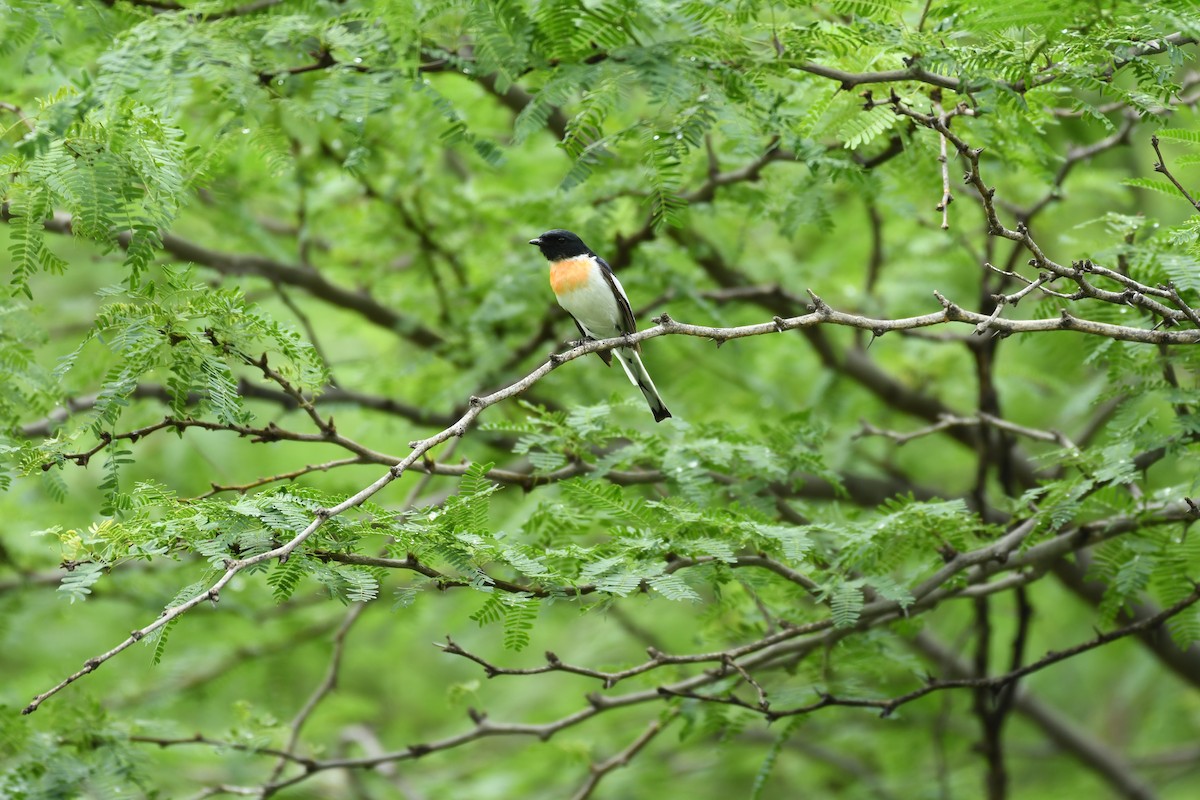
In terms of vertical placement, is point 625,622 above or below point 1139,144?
below

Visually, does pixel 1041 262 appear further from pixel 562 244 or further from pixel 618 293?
pixel 562 244

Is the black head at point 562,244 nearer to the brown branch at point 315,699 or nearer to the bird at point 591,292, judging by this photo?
the bird at point 591,292

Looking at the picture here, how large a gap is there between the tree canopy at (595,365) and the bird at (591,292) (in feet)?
0.79

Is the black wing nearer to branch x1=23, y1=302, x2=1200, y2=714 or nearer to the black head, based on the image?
the black head

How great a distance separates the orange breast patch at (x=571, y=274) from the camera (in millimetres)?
5484

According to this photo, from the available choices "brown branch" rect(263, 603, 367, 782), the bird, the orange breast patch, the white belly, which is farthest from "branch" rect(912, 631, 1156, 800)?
"brown branch" rect(263, 603, 367, 782)

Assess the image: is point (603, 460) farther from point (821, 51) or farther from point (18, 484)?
point (18, 484)

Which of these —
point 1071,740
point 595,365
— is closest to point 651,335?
point 595,365

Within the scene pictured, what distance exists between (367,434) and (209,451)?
8.88 feet

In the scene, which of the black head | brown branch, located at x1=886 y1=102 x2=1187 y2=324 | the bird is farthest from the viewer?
the black head

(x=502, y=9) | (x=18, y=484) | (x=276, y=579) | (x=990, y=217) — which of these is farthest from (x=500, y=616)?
(x=18, y=484)

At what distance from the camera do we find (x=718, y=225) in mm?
7195

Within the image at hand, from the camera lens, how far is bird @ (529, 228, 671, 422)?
18.0ft

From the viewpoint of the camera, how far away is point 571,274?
18.1 ft
